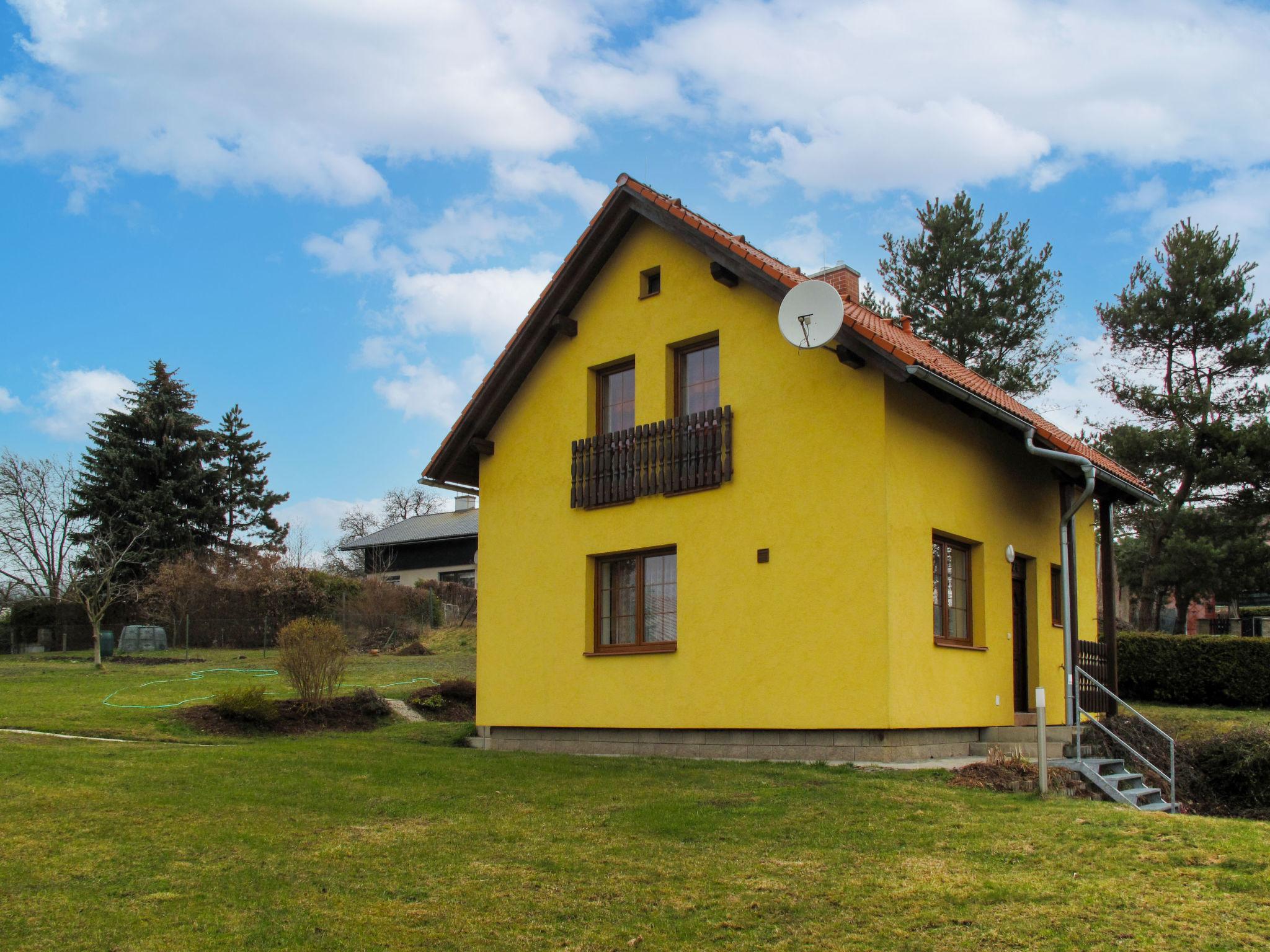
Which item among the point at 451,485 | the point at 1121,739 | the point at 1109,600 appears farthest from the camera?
the point at 451,485

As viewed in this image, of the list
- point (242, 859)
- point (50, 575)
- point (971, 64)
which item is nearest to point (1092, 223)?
point (971, 64)

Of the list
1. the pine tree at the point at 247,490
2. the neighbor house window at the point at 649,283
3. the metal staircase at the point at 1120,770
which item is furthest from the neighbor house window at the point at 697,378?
the pine tree at the point at 247,490

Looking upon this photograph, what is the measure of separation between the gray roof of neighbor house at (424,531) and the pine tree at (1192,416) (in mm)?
26179

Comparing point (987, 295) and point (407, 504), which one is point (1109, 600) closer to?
point (987, 295)

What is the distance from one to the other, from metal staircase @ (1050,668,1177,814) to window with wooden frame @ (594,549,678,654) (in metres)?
4.66

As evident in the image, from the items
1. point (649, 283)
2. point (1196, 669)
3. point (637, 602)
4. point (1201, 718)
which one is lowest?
point (1201, 718)

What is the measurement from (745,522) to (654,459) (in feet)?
5.18

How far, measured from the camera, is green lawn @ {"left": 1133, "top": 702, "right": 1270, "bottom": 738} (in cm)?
1501

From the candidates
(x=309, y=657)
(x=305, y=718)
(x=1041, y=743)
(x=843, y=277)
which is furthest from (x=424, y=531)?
(x=1041, y=743)

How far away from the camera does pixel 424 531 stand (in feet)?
163

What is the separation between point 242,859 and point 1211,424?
1069 inches

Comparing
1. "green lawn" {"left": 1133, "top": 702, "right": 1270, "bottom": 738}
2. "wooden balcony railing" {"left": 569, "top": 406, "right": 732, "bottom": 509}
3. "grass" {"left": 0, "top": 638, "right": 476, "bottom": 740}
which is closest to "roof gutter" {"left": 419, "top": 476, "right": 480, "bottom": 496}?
"wooden balcony railing" {"left": 569, "top": 406, "right": 732, "bottom": 509}

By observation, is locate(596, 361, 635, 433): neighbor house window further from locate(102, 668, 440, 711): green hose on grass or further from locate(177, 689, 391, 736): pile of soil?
locate(102, 668, 440, 711): green hose on grass

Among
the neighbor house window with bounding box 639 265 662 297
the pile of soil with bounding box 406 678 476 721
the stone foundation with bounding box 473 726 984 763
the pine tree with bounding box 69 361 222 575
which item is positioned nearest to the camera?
the stone foundation with bounding box 473 726 984 763
